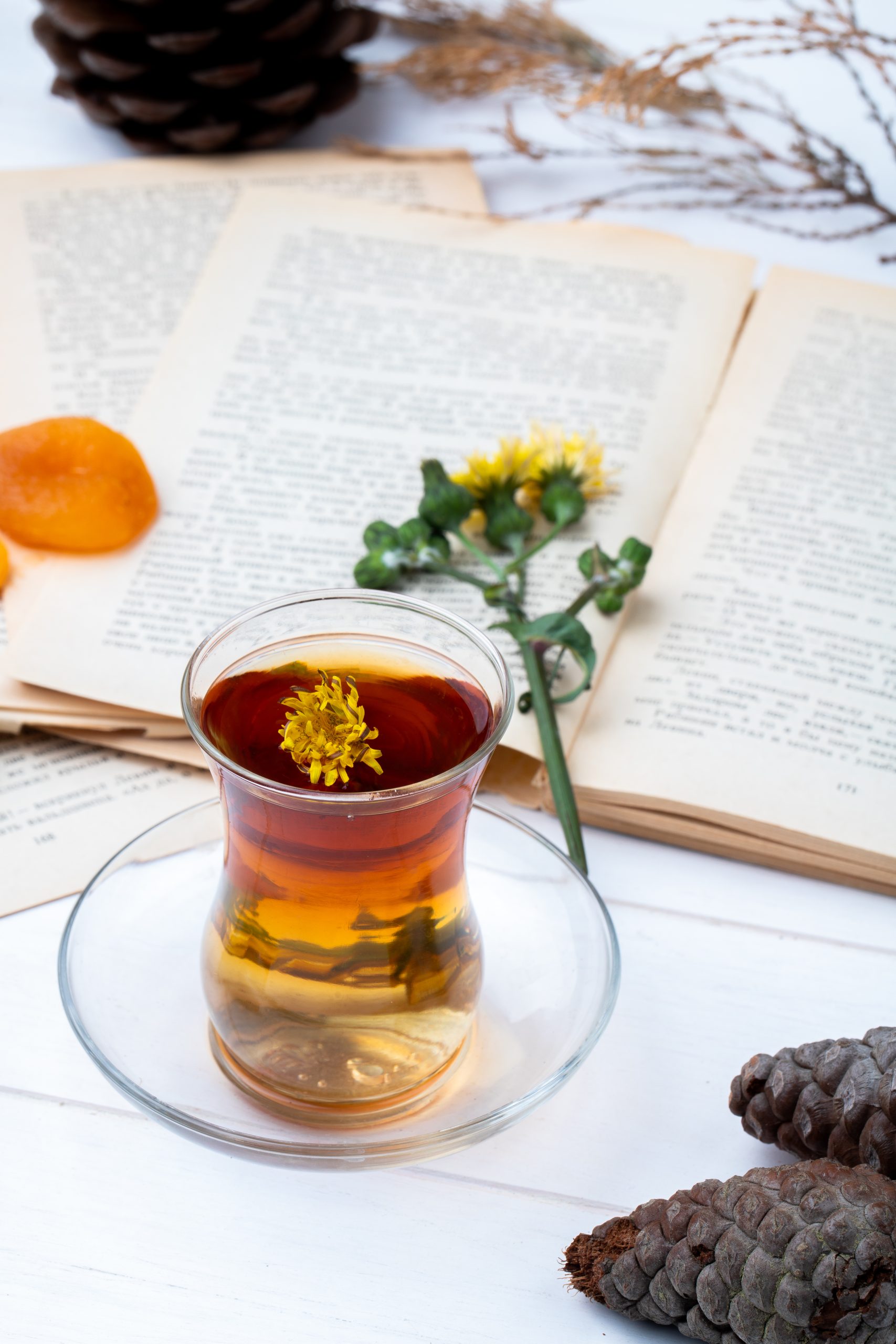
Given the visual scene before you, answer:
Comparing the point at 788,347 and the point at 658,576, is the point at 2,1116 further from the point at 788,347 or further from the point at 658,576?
the point at 788,347

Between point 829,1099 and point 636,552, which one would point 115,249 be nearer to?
point 636,552

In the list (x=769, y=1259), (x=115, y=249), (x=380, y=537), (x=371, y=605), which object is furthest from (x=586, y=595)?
(x=115, y=249)

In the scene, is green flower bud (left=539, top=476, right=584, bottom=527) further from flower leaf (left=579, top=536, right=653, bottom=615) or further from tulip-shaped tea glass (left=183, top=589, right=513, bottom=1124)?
tulip-shaped tea glass (left=183, top=589, right=513, bottom=1124)

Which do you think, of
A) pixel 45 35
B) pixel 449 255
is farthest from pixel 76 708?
pixel 45 35

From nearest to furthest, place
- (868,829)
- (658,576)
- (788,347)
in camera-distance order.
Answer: (868,829) → (658,576) → (788,347)

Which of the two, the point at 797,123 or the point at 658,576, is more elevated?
the point at 797,123

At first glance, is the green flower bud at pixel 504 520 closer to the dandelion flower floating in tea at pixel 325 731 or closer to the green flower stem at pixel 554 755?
the green flower stem at pixel 554 755
